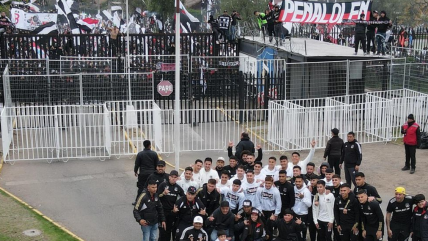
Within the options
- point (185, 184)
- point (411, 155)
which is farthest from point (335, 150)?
point (185, 184)

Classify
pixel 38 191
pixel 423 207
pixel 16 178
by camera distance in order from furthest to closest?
pixel 16 178 < pixel 38 191 < pixel 423 207

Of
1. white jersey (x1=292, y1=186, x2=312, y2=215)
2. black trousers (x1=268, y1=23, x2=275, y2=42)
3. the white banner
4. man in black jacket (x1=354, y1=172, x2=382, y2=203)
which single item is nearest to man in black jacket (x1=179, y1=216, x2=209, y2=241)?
white jersey (x1=292, y1=186, x2=312, y2=215)

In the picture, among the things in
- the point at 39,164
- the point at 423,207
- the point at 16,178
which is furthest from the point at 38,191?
the point at 423,207

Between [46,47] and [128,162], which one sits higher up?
[46,47]

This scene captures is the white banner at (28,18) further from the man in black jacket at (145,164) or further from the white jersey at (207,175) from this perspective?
the white jersey at (207,175)

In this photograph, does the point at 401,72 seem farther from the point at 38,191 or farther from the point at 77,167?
the point at 38,191

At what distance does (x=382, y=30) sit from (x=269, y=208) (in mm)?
13054

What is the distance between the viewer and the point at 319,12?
75.2ft

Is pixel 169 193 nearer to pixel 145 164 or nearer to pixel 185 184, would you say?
pixel 185 184

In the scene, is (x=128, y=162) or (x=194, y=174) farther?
(x=128, y=162)

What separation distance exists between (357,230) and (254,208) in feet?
5.70

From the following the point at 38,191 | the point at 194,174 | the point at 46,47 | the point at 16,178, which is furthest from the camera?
the point at 46,47

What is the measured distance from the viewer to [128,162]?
17078 millimetres

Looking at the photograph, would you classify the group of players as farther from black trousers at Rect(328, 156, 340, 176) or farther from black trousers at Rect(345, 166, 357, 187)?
black trousers at Rect(328, 156, 340, 176)
